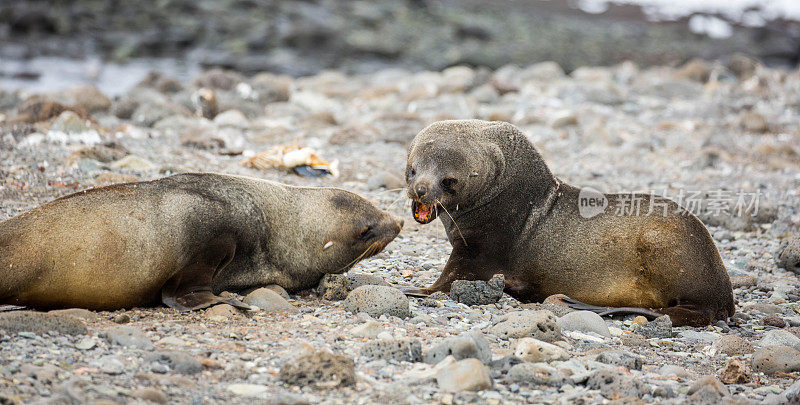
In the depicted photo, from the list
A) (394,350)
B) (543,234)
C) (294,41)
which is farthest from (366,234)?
(294,41)

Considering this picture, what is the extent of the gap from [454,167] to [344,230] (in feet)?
3.67

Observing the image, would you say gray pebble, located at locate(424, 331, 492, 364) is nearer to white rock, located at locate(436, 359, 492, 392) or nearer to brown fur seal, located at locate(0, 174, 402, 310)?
white rock, located at locate(436, 359, 492, 392)

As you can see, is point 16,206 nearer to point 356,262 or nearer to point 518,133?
point 356,262

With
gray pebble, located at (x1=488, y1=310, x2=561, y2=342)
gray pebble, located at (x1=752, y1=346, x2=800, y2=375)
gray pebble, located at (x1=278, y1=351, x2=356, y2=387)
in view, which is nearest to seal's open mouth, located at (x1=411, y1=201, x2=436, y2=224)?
gray pebble, located at (x1=488, y1=310, x2=561, y2=342)

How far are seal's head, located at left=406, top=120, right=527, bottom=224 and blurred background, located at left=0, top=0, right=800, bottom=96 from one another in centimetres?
1854

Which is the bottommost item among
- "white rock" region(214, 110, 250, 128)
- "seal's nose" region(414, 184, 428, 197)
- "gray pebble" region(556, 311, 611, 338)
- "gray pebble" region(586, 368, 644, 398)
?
"white rock" region(214, 110, 250, 128)

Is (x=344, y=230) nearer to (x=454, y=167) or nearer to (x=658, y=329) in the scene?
(x=454, y=167)

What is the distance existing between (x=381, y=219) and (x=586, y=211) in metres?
1.60

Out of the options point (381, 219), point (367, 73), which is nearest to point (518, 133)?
point (381, 219)

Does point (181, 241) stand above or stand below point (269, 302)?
above

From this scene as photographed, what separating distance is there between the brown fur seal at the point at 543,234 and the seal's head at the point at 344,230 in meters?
0.56

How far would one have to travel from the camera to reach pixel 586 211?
6.36 m
